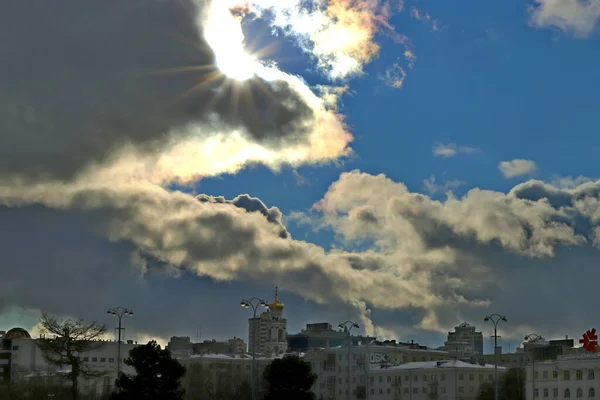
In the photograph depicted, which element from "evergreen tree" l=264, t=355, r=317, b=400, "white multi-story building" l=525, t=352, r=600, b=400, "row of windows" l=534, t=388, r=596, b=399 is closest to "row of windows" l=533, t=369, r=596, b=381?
"white multi-story building" l=525, t=352, r=600, b=400

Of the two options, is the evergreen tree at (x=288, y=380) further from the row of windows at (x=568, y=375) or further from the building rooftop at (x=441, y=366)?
the building rooftop at (x=441, y=366)

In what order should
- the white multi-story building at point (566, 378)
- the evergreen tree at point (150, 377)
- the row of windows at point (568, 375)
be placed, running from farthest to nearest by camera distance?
1. the row of windows at point (568, 375)
2. the white multi-story building at point (566, 378)
3. the evergreen tree at point (150, 377)

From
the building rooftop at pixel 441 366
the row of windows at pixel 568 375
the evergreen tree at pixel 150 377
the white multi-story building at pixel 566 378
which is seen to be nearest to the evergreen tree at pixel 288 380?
the evergreen tree at pixel 150 377

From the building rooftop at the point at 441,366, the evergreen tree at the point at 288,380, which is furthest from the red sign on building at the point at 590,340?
the evergreen tree at the point at 288,380

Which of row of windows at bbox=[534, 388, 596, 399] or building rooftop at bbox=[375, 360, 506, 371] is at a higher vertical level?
building rooftop at bbox=[375, 360, 506, 371]

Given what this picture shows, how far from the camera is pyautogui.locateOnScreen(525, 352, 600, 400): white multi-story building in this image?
148 metres

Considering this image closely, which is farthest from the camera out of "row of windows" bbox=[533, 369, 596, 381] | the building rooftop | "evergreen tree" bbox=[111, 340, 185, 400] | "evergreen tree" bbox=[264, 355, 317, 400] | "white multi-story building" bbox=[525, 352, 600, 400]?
the building rooftop

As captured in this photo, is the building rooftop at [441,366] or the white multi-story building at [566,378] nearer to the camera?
the white multi-story building at [566,378]

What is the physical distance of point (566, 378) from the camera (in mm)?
151875

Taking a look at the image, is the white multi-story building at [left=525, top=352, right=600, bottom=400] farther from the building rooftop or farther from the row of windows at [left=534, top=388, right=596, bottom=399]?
the building rooftop

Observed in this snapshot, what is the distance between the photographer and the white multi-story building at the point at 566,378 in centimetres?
14775

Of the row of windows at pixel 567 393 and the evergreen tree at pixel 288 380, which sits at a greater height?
the evergreen tree at pixel 288 380

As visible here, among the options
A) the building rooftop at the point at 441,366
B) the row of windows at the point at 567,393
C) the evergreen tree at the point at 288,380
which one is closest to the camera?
the evergreen tree at the point at 288,380

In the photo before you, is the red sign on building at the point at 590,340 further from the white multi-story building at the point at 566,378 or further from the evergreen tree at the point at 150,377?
the evergreen tree at the point at 150,377
